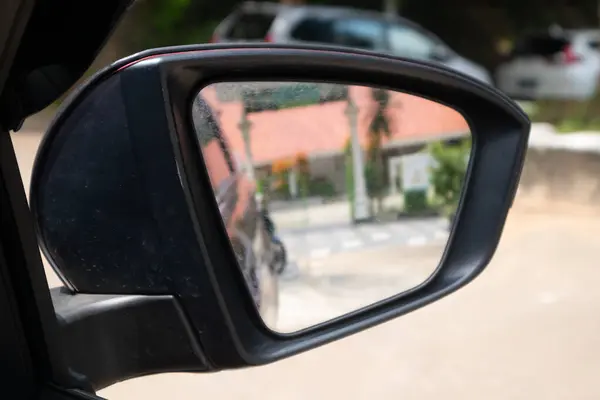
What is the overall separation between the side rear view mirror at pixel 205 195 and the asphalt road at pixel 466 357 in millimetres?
676

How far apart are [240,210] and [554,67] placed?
1179cm

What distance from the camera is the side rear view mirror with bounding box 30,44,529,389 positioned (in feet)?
3.15

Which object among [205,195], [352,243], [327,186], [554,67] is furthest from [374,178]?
[554,67]

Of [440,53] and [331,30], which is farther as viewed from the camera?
[440,53]

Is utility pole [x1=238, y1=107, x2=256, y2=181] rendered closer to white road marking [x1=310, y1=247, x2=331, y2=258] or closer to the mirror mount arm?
the mirror mount arm

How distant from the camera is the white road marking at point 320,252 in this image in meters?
Answer: 2.31

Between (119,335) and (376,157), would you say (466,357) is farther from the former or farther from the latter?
(119,335)

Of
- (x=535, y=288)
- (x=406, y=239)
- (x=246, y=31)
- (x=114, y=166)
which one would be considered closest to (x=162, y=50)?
(x=114, y=166)

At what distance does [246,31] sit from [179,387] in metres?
7.48

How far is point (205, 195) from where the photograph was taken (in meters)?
1.03

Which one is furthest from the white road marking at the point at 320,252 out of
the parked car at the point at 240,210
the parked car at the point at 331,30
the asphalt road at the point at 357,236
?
the parked car at the point at 331,30

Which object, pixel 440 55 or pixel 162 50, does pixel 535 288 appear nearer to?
pixel 162 50

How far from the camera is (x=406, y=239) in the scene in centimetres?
238

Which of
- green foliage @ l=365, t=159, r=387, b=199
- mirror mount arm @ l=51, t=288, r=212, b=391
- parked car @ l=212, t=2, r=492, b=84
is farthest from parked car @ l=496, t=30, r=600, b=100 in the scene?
mirror mount arm @ l=51, t=288, r=212, b=391
